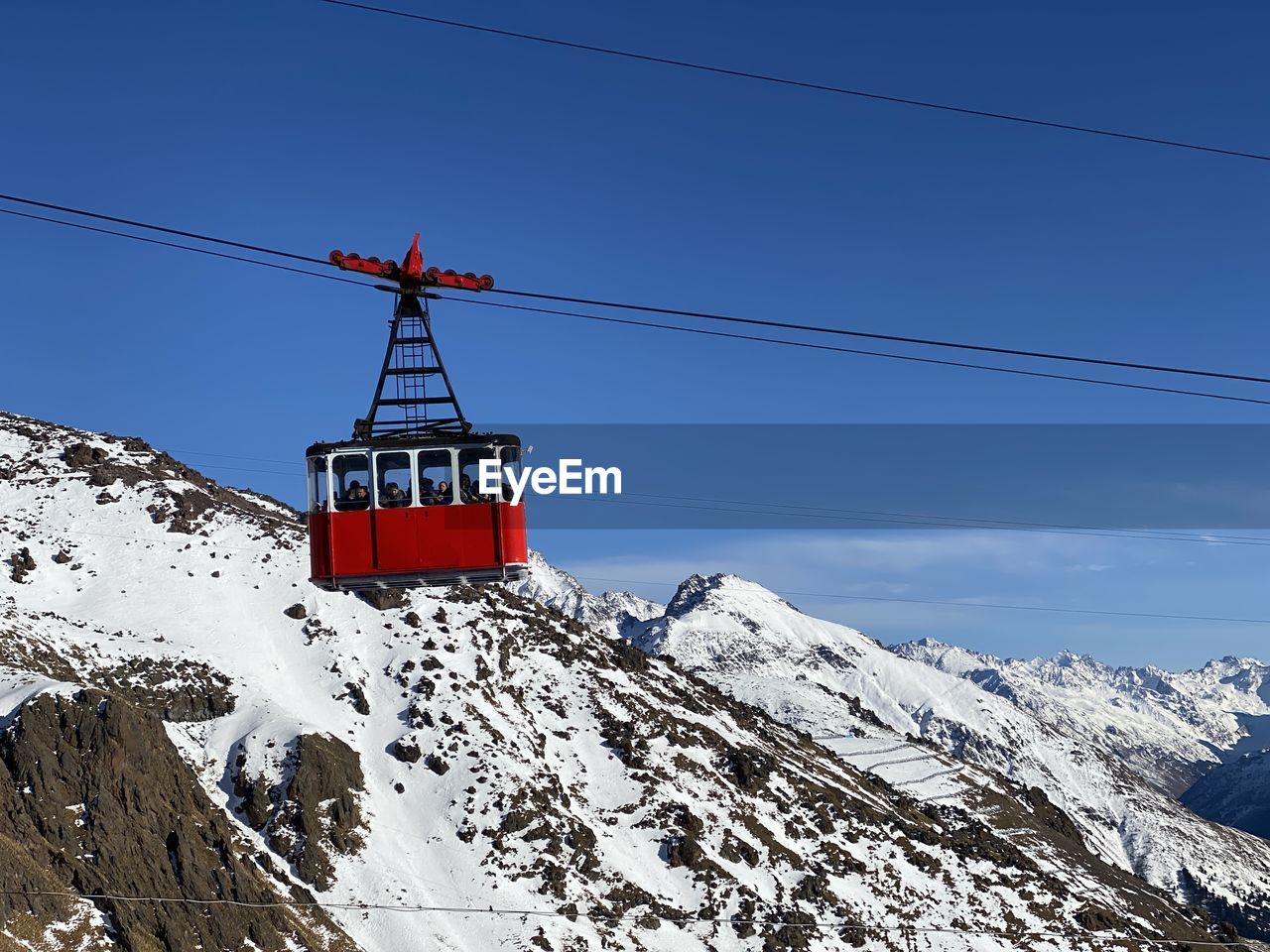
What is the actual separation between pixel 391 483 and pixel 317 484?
2585 millimetres

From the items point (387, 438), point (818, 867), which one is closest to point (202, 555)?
point (818, 867)

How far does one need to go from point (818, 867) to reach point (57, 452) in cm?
11546

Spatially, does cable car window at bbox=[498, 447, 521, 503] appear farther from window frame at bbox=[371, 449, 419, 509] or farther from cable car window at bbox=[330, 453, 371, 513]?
cable car window at bbox=[330, 453, 371, 513]

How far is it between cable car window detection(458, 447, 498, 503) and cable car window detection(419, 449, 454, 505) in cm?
35

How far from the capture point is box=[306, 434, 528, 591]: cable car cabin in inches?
1398

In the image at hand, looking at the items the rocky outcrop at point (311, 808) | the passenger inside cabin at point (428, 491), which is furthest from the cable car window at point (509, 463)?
the rocky outcrop at point (311, 808)

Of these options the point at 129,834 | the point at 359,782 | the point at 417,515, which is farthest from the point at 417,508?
the point at 359,782

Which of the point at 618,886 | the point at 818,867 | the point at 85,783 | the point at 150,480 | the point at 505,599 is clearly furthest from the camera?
the point at 505,599

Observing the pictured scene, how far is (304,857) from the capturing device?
338 ft

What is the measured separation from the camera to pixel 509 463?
118 feet

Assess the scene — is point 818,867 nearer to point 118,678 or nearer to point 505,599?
point 505,599

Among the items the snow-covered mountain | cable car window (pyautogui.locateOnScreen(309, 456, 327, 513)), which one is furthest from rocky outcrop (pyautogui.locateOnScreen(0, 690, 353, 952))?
cable car window (pyautogui.locateOnScreen(309, 456, 327, 513))

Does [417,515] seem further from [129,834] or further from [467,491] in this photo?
[129,834]

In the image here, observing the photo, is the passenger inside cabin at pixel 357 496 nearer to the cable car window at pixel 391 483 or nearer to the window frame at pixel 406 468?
the window frame at pixel 406 468
